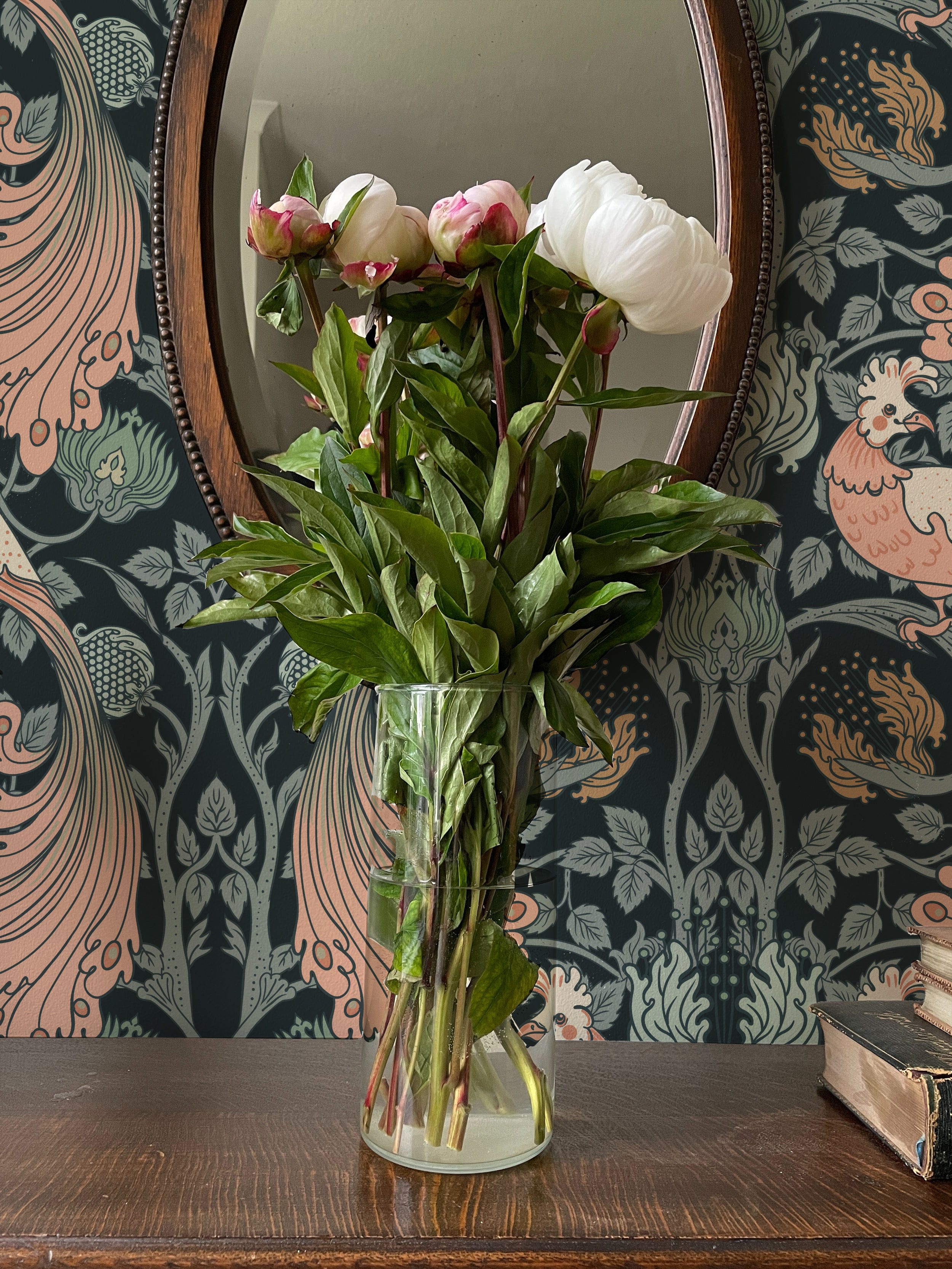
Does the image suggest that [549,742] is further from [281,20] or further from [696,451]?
[281,20]

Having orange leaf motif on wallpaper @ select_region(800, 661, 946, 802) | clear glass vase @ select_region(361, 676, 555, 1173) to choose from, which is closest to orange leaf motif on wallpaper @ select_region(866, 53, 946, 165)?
orange leaf motif on wallpaper @ select_region(800, 661, 946, 802)

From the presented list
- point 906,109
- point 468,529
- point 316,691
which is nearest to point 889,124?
point 906,109

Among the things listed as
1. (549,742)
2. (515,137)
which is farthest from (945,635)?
(515,137)

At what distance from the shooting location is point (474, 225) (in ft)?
1.85

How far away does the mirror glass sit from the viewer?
2.70 ft

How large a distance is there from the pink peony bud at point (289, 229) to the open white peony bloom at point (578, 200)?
0.13 m

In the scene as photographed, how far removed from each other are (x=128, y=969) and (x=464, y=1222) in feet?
1.47

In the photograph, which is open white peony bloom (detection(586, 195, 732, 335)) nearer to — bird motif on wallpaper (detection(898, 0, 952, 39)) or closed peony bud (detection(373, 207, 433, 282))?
closed peony bud (detection(373, 207, 433, 282))

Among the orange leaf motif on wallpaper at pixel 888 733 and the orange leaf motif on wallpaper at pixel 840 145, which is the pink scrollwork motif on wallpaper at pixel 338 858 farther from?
the orange leaf motif on wallpaper at pixel 840 145

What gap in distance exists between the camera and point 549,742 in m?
0.69

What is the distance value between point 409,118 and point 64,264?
13.0 inches

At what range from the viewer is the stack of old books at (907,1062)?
58 centimetres

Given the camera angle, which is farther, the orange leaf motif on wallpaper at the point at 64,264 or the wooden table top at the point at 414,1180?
the orange leaf motif on wallpaper at the point at 64,264

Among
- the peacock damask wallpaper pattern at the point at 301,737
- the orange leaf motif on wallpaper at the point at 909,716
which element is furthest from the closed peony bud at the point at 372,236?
the orange leaf motif on wallpaper at the point at 909,716
